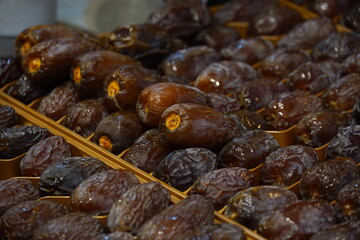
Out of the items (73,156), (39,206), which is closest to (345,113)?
(73,156)

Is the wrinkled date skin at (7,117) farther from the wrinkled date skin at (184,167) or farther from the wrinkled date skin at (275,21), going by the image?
the wrinkled date skin at (275,21)

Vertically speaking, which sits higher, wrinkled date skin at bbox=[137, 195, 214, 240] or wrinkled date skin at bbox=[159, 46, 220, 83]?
wrinkled date skin at bbox=[137, 195, 214, 240]

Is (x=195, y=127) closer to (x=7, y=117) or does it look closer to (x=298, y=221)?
(x=298, y=221)

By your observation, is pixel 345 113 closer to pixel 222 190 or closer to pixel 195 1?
pixel 222 190

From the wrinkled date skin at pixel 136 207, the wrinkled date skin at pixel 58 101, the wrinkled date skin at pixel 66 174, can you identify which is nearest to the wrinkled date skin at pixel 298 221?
the wrinkled date skin at pixel 136 207

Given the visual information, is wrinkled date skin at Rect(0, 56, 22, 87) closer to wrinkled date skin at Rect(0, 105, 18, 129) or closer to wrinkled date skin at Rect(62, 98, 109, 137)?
wrinkled date skin at Rect(0, 105, 18, 129)

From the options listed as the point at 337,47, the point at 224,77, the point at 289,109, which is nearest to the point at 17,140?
the point at 224,77

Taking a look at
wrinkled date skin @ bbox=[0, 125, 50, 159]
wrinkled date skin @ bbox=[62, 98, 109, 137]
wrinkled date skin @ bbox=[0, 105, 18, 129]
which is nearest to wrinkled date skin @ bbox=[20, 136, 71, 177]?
wrinkled date skin @ bbox=[0, 125, 50, 159]
